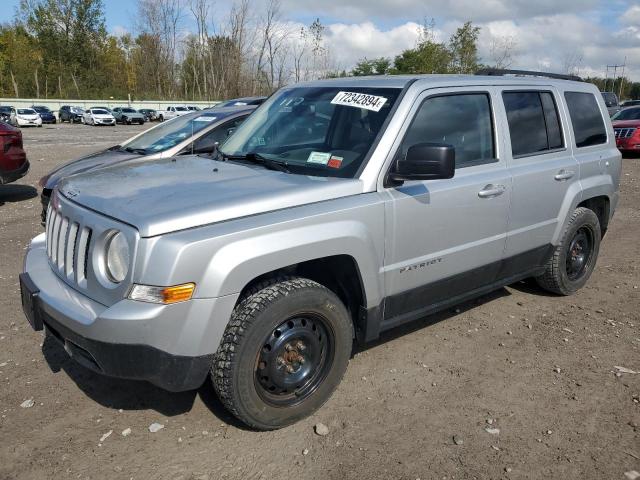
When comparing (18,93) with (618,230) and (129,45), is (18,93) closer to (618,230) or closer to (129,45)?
(129,45)

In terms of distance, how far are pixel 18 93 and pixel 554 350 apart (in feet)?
239

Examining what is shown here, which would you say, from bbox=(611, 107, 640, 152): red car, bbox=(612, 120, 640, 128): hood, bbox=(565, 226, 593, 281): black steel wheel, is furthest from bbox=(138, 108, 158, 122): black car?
bbox=(565, 226, 593, 281): black steel wheel

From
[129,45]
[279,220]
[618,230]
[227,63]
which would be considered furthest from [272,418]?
[129,45]

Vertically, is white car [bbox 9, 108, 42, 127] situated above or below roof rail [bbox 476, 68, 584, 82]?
below

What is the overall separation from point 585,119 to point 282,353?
3.66m

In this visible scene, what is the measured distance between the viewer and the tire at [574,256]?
491cm

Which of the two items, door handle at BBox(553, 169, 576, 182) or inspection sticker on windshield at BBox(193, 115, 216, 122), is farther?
inspection sticker on windshield at BBox(193, 115, 216, 122)

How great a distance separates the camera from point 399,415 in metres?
3.30

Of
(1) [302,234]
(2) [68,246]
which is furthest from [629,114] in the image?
(2) [68,246]

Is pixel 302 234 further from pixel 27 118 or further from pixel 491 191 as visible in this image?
pixel 27 118

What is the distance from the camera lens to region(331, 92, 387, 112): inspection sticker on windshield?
3.57 m

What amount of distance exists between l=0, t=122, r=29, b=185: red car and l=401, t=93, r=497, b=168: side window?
304 inches

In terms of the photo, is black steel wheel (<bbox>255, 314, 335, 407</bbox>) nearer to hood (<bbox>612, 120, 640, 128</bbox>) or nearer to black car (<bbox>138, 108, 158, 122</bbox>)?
hood (<bbox>612, 120, 640, 128</bbox>)

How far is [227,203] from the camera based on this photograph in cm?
281
